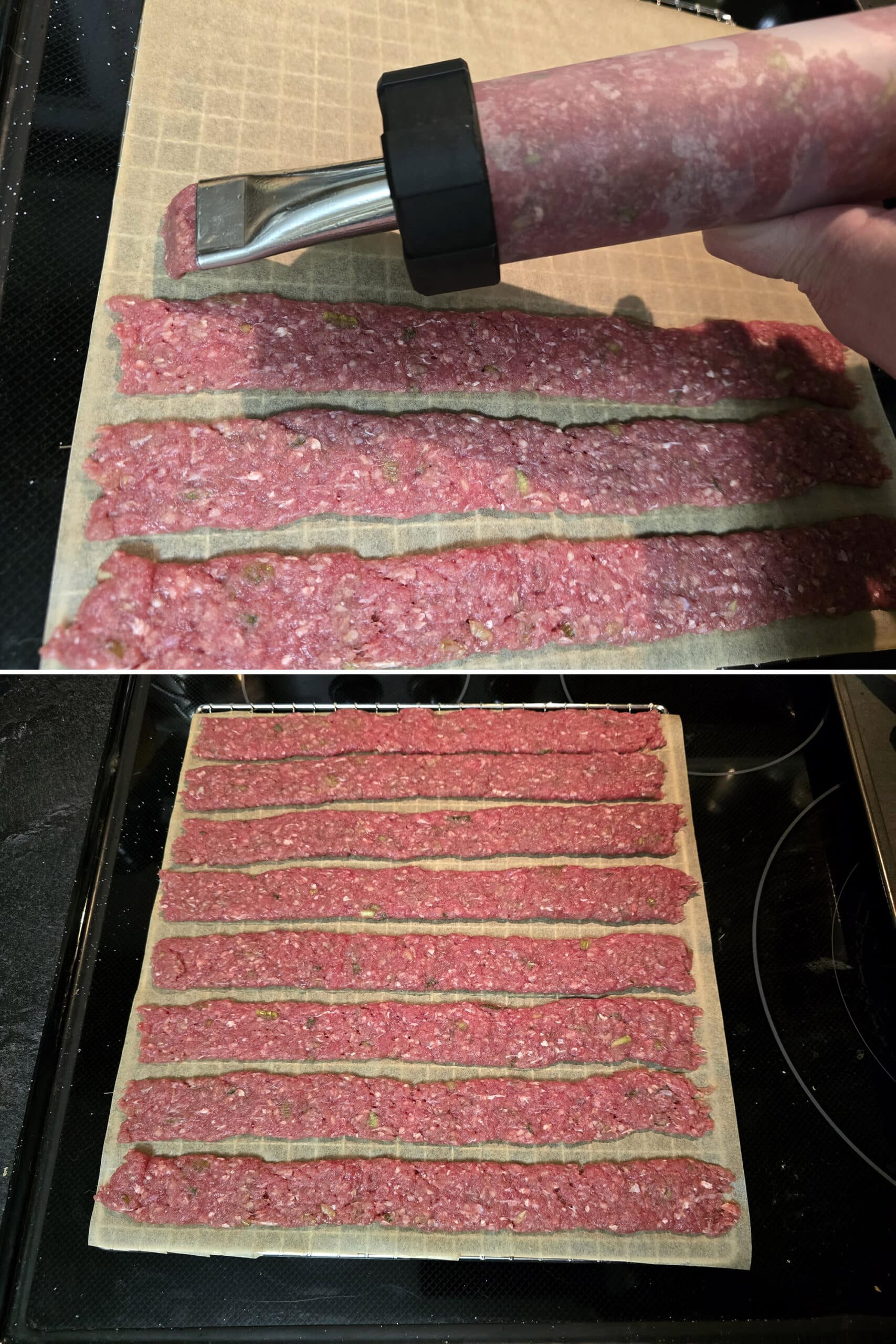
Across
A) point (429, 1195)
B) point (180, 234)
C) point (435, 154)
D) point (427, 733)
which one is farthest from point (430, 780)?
point (435, 154)

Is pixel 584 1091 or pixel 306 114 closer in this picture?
pixel 306 114

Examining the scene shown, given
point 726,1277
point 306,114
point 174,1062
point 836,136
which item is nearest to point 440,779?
point 174,1062

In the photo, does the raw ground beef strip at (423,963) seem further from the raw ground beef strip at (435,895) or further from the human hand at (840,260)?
the human hand at (840,260)

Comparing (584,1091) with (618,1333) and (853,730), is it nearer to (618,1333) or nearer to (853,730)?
(618,1333)

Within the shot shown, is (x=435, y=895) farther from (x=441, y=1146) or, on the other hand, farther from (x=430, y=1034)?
(x=441, y=1146)

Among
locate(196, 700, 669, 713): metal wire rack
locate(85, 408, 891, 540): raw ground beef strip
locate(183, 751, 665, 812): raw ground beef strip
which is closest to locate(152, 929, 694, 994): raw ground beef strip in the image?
locate(183, 751, 665, 812): raw ground beef strip

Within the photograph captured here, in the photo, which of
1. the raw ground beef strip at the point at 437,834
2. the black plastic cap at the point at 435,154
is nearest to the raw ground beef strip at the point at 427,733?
the raw ground beef strip at the point at 437,834
